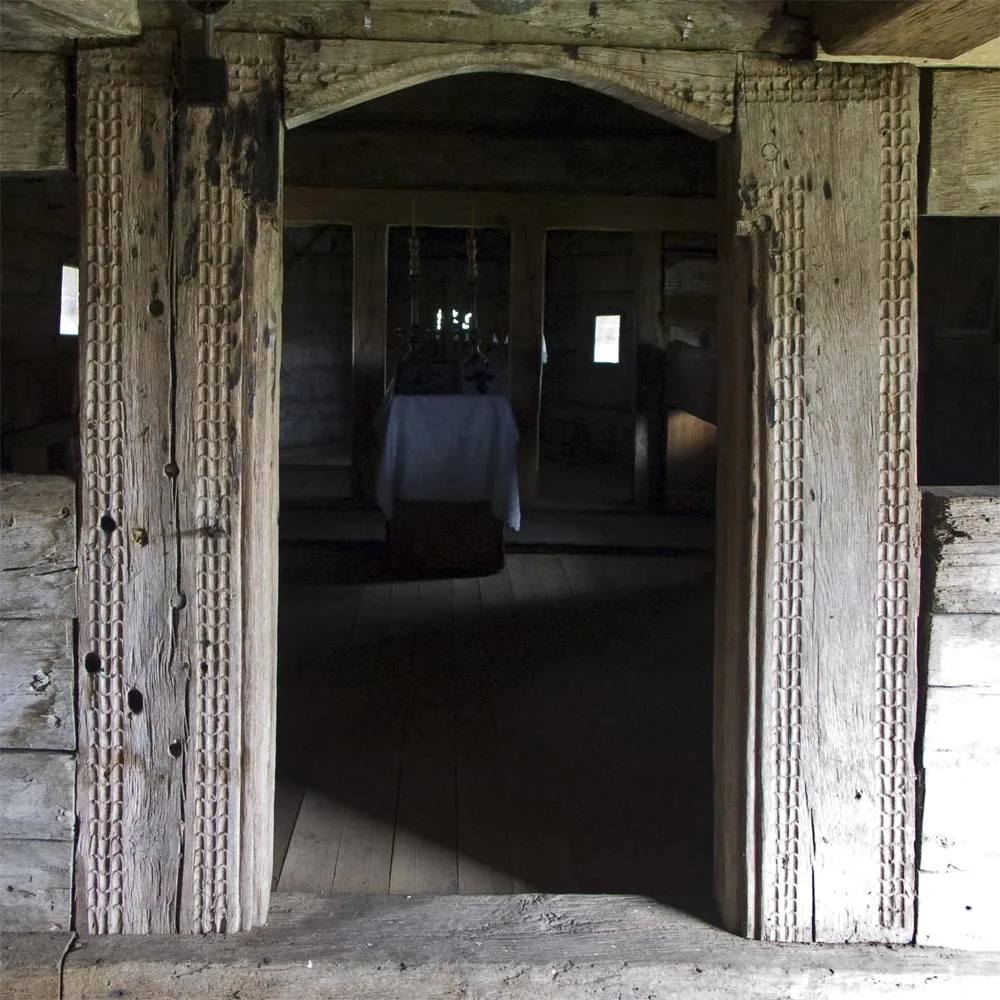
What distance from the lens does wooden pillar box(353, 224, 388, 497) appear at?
289 inches

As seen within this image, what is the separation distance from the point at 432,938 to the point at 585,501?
6069mm

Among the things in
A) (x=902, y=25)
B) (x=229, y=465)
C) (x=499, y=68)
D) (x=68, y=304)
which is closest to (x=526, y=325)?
(x=68, y=304)

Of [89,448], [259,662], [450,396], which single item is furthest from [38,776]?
[450,396]

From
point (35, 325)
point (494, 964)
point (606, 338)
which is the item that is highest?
point (606, 338)

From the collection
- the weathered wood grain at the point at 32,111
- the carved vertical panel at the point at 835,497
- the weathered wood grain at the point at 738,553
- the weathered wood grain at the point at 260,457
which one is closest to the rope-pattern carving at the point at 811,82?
the carved vertical panel at the point at 835,497

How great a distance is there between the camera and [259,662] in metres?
2.41

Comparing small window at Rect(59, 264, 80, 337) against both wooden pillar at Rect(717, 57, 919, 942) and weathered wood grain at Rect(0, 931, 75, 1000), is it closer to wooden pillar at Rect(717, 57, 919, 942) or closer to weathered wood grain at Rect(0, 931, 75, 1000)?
weathered wood grain at Rect(0, 931, 75, 1000)

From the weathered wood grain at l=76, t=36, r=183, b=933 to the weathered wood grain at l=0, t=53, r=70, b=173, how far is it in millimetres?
53

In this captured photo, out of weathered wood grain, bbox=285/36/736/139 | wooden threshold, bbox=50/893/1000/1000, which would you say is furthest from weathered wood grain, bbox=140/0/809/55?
wooden threshold, bbox=50/893/1000/1000

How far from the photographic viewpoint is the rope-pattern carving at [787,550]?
7.72 feet

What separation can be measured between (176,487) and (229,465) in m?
0.11

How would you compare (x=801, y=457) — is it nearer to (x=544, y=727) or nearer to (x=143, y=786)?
(x=143, y=786)

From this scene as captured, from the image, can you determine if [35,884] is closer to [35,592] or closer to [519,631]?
[35,592]

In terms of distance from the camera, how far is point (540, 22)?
90.3 inches
